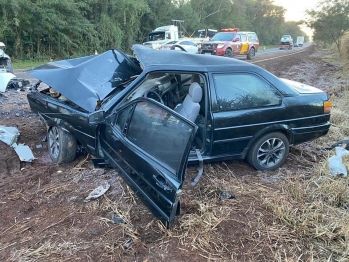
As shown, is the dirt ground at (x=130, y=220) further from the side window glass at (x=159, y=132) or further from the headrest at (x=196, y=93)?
the headrest at (x=196, y=93)

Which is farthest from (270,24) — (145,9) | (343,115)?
(343,115)

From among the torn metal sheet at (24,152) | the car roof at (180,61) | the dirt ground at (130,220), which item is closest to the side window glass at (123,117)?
the car roof at (180,61)

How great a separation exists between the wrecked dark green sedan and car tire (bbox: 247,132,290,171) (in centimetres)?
1

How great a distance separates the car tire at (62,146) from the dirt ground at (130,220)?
0.12 metres

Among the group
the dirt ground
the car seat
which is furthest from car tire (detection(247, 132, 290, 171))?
the car seat

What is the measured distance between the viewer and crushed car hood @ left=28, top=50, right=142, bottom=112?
3977 mm

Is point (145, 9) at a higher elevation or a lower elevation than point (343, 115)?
higher

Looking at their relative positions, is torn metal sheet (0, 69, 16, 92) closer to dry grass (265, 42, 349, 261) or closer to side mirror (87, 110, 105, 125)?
side mirror (87, 110, 105, 125)

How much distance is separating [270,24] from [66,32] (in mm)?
51679

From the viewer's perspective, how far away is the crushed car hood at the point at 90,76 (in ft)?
13.0

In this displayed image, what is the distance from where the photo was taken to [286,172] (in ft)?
14.4

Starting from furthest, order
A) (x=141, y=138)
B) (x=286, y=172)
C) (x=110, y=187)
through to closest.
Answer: (x=286, y=172) < (x=110, y=187) < (x=141, y=138)

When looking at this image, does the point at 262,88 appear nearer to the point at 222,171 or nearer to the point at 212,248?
the point at 222,171

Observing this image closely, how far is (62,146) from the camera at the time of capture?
4273 millimetres
